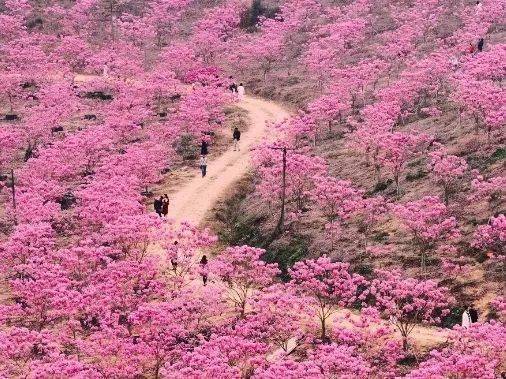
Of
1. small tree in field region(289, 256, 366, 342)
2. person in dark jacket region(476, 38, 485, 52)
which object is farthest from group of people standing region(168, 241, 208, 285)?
person in dark jacket region(476, 38, 485, 52)

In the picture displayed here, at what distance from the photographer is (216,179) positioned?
77.1m

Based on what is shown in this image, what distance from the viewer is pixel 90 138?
255 feet

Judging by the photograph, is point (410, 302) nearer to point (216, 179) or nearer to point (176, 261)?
point (176, 261)

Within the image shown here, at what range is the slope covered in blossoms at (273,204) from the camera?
45.1 meters

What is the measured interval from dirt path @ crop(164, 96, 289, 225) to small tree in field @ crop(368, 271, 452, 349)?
2366 cm

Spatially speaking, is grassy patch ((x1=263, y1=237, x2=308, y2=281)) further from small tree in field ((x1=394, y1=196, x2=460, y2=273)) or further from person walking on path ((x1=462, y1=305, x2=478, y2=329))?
person walking on path ((x1=462, y1=305, x2=478, y2=329))

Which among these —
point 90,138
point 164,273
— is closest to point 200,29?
point 90,138

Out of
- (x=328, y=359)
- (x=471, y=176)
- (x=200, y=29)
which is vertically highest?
(x=200, y=29)

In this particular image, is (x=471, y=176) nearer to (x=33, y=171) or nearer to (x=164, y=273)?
(x=164, y=273)

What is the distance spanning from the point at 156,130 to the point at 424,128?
29.1 metres

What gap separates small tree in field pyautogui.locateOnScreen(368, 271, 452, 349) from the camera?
1793 inches

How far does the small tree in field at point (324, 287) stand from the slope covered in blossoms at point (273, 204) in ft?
0.78

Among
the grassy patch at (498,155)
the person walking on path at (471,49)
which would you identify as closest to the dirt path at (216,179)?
the person walking on path at (471,49)

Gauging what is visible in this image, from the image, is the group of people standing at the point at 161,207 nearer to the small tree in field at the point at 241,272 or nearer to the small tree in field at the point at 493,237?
the small tree in field at the point at 241,272
